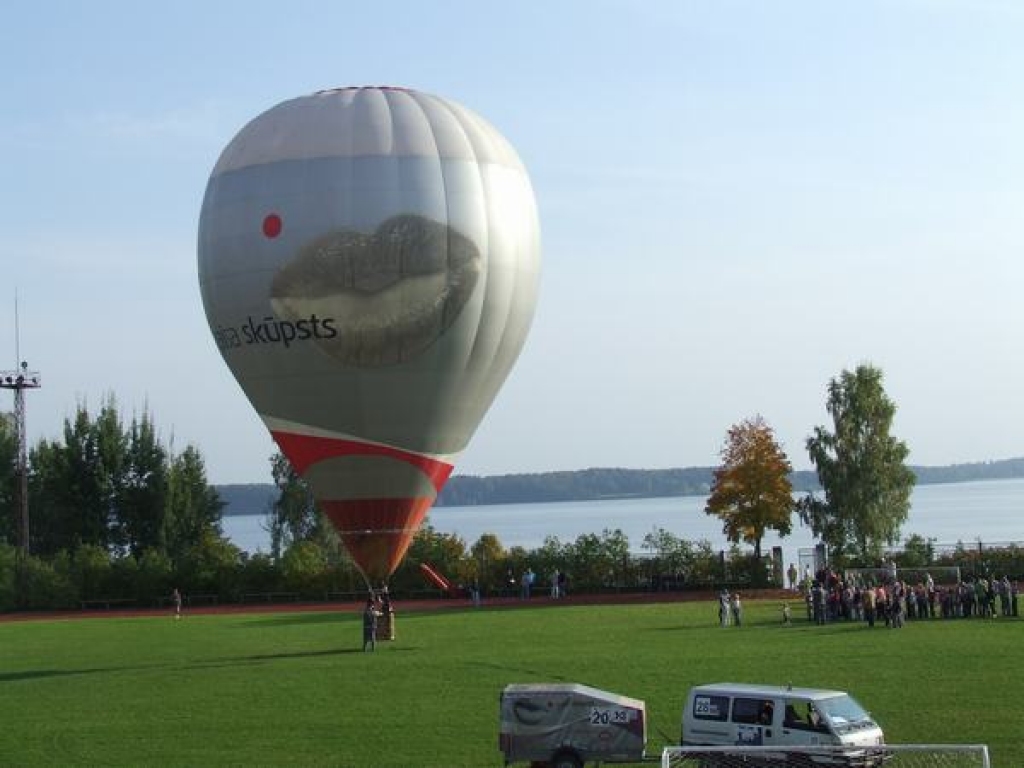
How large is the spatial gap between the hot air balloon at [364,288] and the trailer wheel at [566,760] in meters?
17.8

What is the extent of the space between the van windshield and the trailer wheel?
3381mm

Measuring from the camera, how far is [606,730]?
1977cm

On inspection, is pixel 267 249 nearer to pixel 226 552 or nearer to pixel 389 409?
pixel 389 409

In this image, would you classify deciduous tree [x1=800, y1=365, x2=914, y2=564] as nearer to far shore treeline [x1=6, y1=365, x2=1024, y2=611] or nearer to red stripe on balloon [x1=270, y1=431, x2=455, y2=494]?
far shore treeline [x1=6, y1=365, x2=1024, y2=611]

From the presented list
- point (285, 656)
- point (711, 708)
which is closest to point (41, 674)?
point (285, 656)

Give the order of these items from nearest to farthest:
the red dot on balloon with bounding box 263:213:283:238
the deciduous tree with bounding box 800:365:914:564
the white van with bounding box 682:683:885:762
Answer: the white van with bounding box 682:683:885:762 < the red dot on balloon with bounding box 263:213:283:238 < the deciduous tree with bounding box 800:365:914:564

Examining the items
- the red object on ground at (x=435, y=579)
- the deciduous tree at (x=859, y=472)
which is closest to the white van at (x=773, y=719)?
the red object on ground at (x=435, y=579)

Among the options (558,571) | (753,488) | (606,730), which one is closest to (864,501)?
(753,488)

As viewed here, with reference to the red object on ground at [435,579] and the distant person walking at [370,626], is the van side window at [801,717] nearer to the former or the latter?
the distant person walking at [370,626]


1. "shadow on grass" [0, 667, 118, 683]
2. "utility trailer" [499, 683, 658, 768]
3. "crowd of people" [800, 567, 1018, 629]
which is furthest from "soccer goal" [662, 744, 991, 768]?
"crowd of people" [800, 567, 1018, 629]

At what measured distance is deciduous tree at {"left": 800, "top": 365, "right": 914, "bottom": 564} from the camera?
73.0 m

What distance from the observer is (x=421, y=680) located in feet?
99.7

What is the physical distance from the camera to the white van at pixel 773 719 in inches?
793

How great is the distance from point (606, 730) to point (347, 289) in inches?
726
